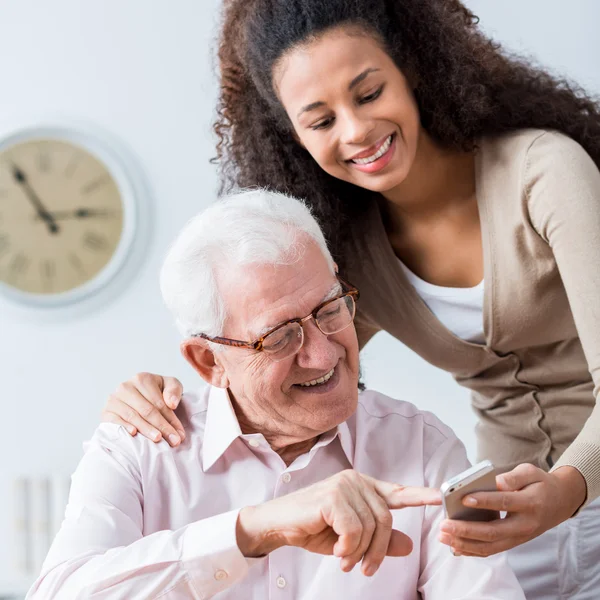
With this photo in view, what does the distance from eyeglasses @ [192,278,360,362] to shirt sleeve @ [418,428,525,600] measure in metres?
0.32

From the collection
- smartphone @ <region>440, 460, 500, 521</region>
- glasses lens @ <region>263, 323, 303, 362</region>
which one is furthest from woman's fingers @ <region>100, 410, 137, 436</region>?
smartphone @ <region>440, 460, 500, 521</region>

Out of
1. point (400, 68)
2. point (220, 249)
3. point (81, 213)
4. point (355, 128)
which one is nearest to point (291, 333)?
point (220, 249)

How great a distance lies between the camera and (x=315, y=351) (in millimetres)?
1445

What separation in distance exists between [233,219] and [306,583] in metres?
0.61

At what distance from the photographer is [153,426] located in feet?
5.13

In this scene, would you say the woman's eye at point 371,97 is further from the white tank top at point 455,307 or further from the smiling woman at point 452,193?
the white tank top at point 455,307

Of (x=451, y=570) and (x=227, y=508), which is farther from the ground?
(x=227, y=508)

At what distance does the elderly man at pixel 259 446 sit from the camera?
1399 millimetres

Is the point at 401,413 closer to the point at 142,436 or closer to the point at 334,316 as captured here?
the point at 334,316

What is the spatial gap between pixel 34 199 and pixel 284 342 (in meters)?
2.68

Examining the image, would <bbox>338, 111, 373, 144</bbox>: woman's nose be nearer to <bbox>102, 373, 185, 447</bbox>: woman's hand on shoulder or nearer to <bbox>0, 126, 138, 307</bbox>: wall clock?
<bbox>102, 373, 185, 447</bbox>: woman's hand on shoulder

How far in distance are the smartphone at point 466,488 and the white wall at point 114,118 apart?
2685mm

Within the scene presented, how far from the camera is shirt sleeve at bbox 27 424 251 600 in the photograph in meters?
1.24

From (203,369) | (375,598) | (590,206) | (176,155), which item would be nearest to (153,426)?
(203,369)
